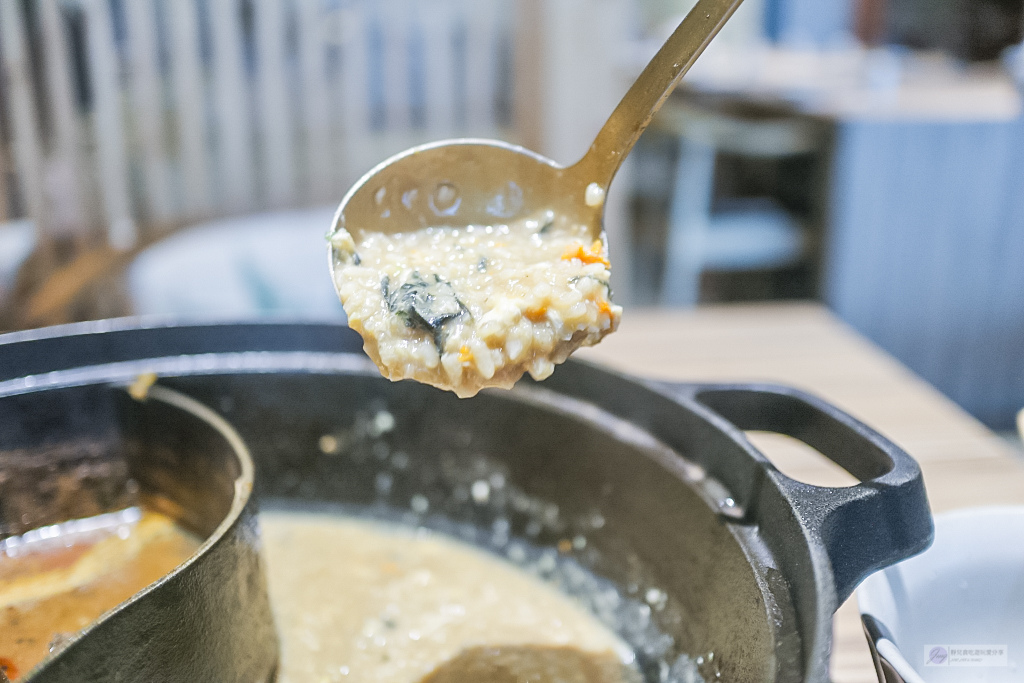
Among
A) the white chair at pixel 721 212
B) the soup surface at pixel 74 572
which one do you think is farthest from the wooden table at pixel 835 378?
the white chair at pixel 721 212

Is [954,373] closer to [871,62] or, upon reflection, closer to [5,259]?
[871,62]

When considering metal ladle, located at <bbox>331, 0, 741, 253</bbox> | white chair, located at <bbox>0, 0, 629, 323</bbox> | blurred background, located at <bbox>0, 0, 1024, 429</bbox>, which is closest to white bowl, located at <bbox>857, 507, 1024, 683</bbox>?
metal ladle, located at <bbox>331, 0, 741, 253</bbox>

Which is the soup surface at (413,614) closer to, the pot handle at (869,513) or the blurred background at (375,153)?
the pot handle at (869,513)

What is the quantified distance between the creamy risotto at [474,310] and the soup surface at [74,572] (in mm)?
590

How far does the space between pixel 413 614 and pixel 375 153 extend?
2.79 meters

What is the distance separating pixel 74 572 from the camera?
1239 mm

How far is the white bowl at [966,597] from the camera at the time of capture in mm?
868

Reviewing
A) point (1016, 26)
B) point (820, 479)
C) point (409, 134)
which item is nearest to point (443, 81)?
point (409, 134)

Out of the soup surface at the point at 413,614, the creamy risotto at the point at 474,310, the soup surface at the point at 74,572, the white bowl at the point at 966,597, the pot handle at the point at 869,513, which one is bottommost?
the soup surface at the point at 413,614

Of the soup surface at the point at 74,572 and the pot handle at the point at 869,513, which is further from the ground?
the pot handle at the point at 869,513

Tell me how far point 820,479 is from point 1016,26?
5090 millimetres

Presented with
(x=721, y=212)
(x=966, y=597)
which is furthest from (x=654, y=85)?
(x=721, y=212)

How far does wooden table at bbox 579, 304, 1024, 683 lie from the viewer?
4.49 ft

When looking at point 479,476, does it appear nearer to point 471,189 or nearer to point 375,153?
point 471,189
